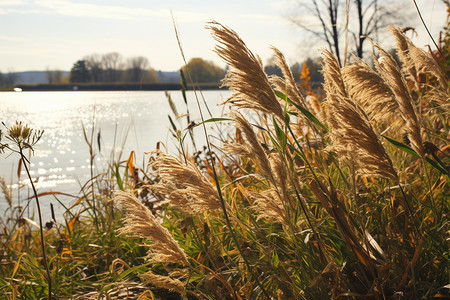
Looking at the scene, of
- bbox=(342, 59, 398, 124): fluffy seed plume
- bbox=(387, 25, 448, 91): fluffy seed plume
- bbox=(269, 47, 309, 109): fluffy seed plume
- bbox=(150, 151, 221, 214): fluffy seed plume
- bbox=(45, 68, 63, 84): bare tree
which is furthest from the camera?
bbox=(45, 68, 63, 84): bare tree

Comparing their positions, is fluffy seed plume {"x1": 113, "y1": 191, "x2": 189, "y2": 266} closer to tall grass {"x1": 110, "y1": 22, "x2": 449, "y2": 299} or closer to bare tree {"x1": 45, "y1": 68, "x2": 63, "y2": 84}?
tall grass {"x1": 110, "y1": 22, "x2": 449, "y2": 299}

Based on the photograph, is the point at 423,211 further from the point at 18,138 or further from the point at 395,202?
the point at 18,138

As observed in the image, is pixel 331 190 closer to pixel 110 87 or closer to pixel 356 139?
pixel 356 139

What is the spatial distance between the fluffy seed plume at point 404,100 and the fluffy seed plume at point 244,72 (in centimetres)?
50

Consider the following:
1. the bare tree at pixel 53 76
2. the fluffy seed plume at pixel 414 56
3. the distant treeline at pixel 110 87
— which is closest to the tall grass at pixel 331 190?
the fluffy seed plume at pixel 414 56

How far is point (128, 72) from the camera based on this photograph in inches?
3063

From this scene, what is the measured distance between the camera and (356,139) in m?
1.35

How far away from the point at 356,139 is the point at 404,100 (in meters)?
0.41

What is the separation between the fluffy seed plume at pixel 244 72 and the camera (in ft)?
4.48

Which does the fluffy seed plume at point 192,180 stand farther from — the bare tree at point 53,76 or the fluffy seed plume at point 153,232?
the bare tree at point 53,76

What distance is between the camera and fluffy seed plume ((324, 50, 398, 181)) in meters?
1.32

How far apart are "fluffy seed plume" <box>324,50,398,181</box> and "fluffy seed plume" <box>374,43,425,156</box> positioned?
0.28 m

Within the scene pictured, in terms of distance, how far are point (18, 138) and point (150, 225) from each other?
59 cm

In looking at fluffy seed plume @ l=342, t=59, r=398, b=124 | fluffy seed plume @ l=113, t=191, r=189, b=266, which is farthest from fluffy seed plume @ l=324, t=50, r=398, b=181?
fluffy seed plume @ l=113, t=191, r=189, b=266
